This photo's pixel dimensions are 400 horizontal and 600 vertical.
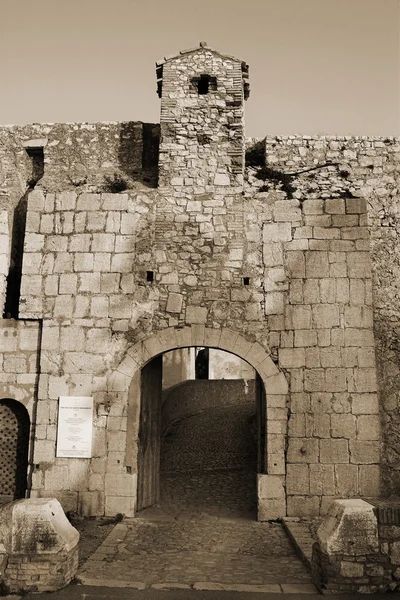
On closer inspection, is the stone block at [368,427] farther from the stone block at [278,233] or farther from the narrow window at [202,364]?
the narrow window at [202,364]

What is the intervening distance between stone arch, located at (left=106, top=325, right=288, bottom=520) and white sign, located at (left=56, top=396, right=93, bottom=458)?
471 millimetres

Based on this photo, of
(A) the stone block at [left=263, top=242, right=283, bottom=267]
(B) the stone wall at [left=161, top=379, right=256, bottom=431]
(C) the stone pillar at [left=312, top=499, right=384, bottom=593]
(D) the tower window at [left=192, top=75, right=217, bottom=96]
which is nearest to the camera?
(C) the stone pillar at [left=312, top=499, right=384, bottom=593]

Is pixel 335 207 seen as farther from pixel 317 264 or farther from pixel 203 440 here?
pixel 203 440

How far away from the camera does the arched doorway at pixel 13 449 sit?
794 centimetres

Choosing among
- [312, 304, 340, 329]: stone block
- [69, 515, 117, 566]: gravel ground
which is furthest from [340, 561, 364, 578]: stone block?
[312, 304, 340, 329]: stone block

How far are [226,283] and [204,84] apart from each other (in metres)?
3.51

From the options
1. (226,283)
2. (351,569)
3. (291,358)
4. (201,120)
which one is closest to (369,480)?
(291,358)

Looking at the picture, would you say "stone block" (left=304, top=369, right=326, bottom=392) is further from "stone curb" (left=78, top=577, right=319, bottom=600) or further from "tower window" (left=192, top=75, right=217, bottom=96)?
"tower window" (left=192, top=75, right=217, bottom=96)

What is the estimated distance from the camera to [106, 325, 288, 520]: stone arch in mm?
7531

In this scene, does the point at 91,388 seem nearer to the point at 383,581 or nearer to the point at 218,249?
the point at 218,249

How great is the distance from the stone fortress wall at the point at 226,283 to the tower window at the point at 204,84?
62mm

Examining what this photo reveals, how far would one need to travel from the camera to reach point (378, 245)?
8.41 meters

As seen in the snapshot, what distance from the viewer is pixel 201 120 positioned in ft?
28.7

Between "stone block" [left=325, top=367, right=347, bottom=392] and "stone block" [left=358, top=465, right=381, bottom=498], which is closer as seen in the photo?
"stone block" [left=358, top=465, right=381, bottom=498]
